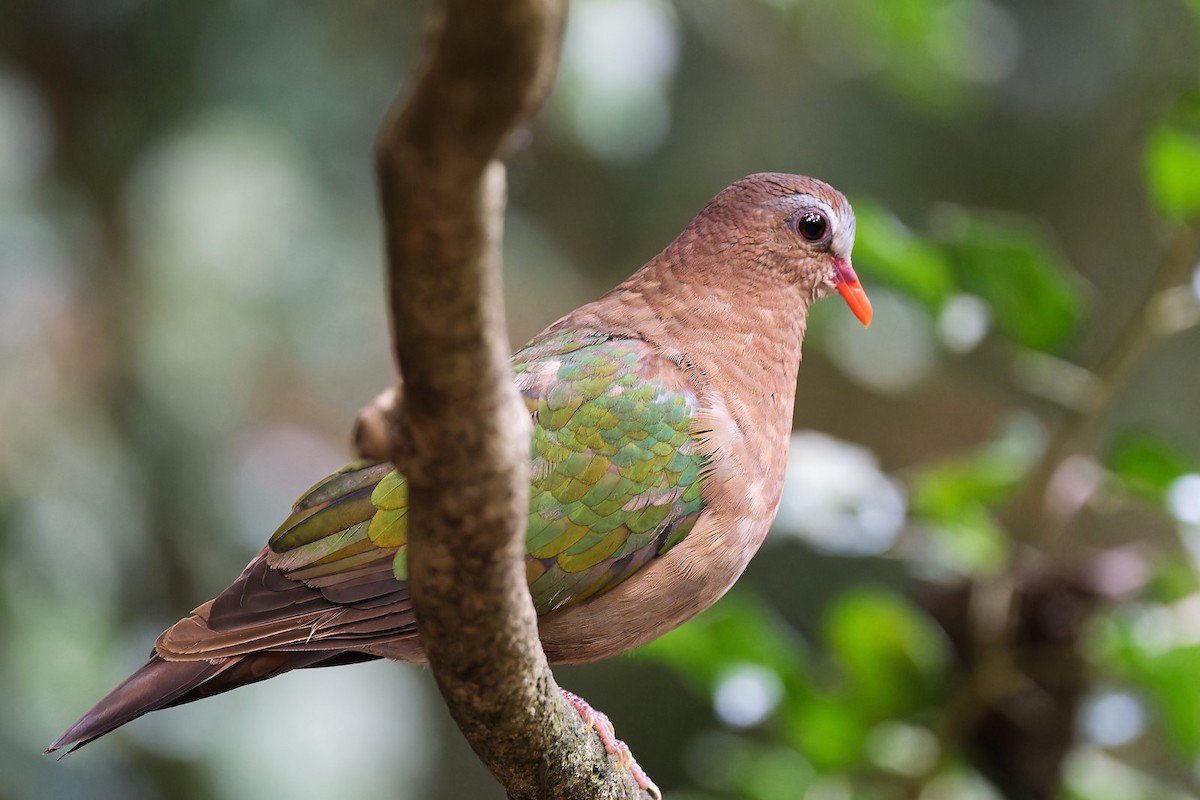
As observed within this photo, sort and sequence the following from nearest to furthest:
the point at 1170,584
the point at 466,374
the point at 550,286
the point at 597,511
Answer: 1. the point at 466,374
2. the point at 597,511
3. the point at 1170,584
4. the point at 550,286

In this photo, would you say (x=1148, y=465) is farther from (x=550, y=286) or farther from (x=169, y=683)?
(x=550, y=286)

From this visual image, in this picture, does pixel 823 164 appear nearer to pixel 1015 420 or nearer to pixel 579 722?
pixel 1015 420

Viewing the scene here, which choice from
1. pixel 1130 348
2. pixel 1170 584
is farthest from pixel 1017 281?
pixel 1170 584

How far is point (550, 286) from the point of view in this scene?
546 centimetres

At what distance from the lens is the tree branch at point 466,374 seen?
952 mm

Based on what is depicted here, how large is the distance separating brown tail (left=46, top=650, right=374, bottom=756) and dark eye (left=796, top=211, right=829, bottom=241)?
1.23 meters

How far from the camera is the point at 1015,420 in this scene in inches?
122

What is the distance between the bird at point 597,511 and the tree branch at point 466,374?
0.42m

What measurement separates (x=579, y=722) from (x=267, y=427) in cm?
324

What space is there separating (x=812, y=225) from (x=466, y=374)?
58.8 inches

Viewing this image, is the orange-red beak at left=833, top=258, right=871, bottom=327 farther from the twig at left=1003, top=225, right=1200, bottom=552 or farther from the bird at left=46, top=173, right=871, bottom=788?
the twig at left=1003, top=225, right=1200, bottom=552

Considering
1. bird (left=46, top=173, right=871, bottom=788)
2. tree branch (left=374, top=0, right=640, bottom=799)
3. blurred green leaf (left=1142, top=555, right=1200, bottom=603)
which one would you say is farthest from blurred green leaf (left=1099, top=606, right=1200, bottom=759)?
tree branch (left=374, top=0, right=640, bottom=799)

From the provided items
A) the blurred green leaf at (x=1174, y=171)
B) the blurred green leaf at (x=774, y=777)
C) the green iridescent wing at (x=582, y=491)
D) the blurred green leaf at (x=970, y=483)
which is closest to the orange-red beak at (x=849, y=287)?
the blurred green leaf at (x=970, y=483)

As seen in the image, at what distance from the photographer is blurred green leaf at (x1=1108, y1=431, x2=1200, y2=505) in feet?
8.42
